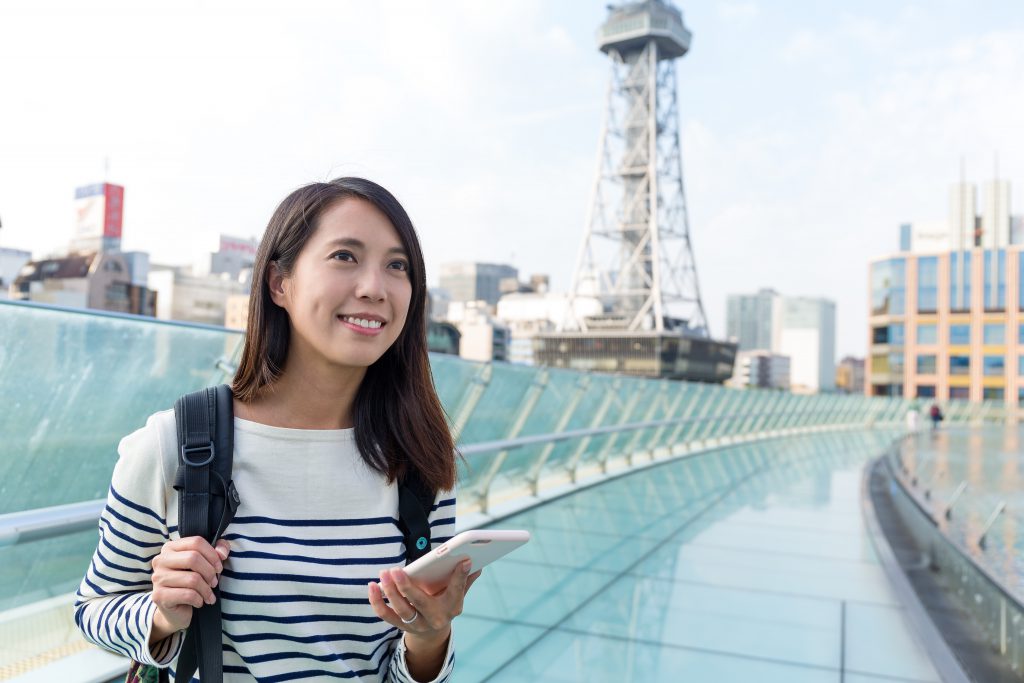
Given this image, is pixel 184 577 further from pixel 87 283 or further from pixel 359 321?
pixel 87 283

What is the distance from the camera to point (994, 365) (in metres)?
70.0

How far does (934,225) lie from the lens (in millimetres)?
80000

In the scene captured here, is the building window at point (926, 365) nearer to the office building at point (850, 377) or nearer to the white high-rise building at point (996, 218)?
the white high-rise building at point (996, 218)

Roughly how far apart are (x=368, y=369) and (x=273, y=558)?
38 centimetres

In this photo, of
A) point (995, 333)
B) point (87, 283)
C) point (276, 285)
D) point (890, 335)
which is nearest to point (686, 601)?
point (276, 285)

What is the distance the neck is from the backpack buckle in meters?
0.15

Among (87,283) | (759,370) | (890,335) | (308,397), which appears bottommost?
(308,397)

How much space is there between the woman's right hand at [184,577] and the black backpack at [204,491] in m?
0.04

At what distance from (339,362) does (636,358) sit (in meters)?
75.0

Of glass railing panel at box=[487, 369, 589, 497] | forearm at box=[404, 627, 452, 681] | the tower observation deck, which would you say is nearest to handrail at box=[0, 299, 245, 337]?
forearm at box=[404, 627, 452, 681]

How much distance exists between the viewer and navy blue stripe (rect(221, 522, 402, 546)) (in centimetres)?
121

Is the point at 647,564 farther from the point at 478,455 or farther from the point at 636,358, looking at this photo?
the point at 636,358

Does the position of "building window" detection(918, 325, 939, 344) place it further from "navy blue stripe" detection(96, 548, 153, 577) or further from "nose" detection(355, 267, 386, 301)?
"navy blue stripe" detection(96, 548, 153, 577)

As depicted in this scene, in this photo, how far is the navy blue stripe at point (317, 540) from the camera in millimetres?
1212
